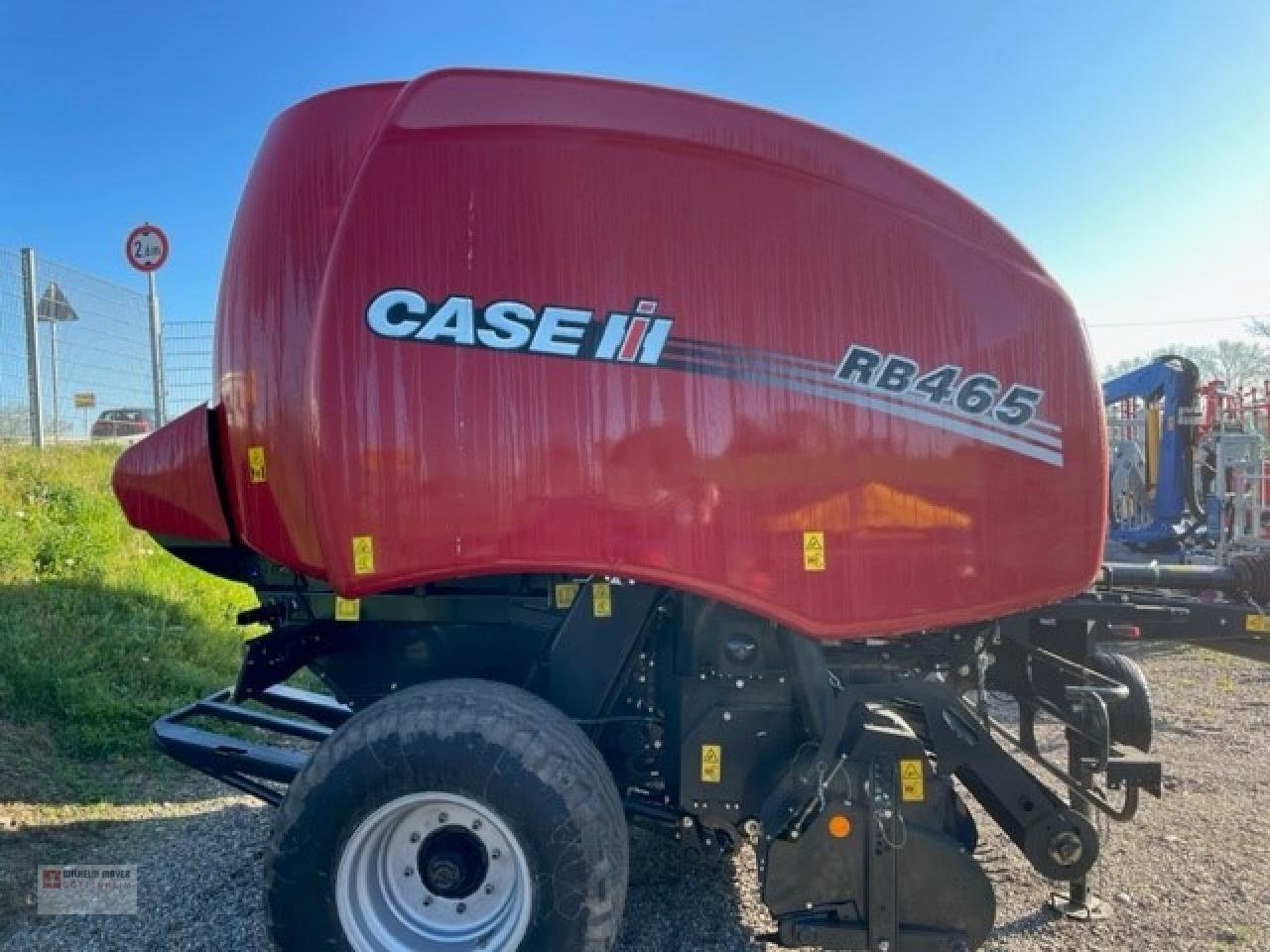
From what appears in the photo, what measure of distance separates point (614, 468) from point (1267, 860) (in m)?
3.59

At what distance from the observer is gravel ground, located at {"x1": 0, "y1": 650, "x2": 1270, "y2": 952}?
328cm

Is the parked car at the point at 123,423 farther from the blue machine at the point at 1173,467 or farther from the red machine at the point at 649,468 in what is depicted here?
the blue machine at the point at 1173,467

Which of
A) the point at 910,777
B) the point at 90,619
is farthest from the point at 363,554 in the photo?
the point at 90,619

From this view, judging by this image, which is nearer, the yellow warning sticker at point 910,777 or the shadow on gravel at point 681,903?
the yellow warning sticker at point 910,777

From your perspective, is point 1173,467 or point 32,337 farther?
point 1173,467

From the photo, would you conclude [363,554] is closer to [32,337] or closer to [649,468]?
[649,468]

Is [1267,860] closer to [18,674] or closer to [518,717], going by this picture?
[518,717]

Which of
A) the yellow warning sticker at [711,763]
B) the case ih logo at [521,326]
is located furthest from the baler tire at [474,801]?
the case ih logo at [521,326]

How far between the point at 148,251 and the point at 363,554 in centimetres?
670

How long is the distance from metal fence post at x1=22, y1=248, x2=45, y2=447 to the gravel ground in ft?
17.7

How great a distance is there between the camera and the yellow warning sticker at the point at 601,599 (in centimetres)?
285

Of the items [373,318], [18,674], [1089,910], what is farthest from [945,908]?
[18,674]

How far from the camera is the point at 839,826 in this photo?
8.89 feet

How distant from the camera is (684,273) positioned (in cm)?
266
